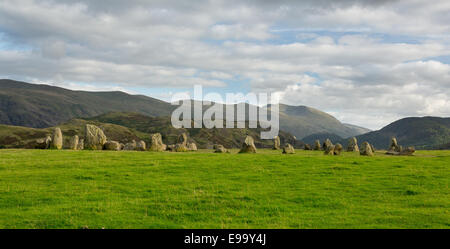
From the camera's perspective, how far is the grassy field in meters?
15.7

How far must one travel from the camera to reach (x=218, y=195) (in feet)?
65.9

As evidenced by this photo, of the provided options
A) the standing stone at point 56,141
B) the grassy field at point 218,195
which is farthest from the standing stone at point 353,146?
the standing stone at point 56,141

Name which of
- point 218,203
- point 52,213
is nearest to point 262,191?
point 218,203

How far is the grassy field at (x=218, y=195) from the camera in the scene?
15734mm

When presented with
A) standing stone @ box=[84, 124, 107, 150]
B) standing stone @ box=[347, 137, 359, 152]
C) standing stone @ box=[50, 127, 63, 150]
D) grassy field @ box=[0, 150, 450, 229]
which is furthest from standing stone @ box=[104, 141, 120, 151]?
standing stone @ box=[347, 137, 359, 152]

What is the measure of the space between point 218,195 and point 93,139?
1461 inches

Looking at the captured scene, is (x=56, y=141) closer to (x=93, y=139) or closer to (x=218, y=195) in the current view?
(x=93, y=139)

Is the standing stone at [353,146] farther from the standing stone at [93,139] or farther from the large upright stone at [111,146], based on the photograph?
the standing stone at [93,139]

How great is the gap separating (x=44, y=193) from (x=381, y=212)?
59.3ft

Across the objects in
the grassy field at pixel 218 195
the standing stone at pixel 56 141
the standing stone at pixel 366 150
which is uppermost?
the standing stone at pixel 56 141

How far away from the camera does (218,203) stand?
18.4 meters

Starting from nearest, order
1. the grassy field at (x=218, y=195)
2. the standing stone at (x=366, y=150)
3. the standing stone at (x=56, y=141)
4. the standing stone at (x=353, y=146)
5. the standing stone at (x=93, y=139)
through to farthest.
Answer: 1. the grassy field at (x=218, y=195)
2. the standing stone at (x=93, y=139)
3. the standing stone at (x=56, y=141)
4. the standing stone at (x=366, y=150)
5. the standing stone at (x=353, y=146)

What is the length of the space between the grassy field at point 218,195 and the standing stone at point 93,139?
19.8 m
